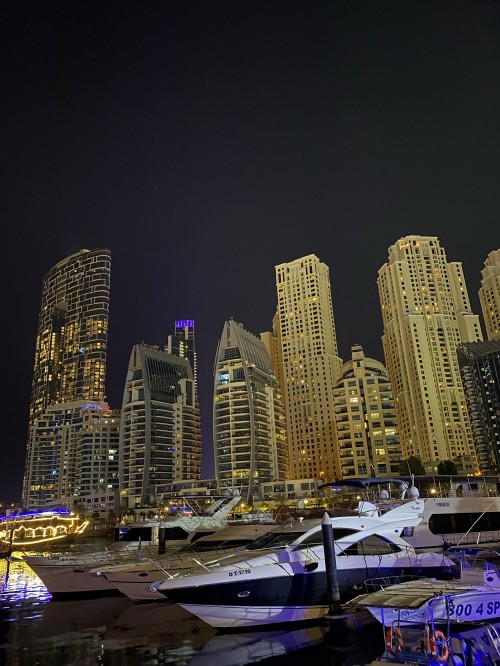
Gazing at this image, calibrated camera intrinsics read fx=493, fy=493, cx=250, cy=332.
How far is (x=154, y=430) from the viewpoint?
6353 inches

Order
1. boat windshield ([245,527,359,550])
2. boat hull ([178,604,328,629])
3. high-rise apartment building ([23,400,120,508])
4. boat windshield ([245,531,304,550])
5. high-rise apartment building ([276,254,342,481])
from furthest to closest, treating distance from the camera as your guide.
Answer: high-rise apartment building ([23,400,120,508]) < high-rise apartment building ([276,254,342,481]) < boat windshield ([245,531,304,550]) < boat windshield ([245,527,359,550]) < boat hull ([178,604,328,629])

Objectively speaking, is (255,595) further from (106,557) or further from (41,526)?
(41,526)

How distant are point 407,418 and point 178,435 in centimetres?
7636

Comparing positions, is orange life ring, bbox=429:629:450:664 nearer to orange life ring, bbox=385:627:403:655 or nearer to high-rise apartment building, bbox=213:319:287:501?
orange life ring, bbox=385:627:403:655

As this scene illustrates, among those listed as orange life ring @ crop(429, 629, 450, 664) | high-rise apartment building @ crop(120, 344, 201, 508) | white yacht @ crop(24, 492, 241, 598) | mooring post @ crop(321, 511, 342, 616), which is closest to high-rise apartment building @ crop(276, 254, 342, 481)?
high-rise apartment building @ crop(120, 344, 201, 508)

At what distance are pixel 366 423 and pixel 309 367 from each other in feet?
111

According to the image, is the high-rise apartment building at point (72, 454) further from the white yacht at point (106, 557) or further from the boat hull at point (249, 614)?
the boat hull at point (249, 614)

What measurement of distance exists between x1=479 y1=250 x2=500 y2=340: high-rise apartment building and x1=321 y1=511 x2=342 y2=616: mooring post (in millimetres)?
179483

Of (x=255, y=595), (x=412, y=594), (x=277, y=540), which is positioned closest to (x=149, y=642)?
(x=255, y=595)

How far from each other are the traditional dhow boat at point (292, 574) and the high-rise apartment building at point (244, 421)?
11989 centimetres

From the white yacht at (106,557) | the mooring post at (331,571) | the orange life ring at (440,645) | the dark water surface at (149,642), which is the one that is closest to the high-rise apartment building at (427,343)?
the white yacht at (106,557)

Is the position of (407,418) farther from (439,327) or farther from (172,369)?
(172,369)

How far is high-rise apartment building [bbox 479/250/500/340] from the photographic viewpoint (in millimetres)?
179375

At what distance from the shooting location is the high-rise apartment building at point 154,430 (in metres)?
156
